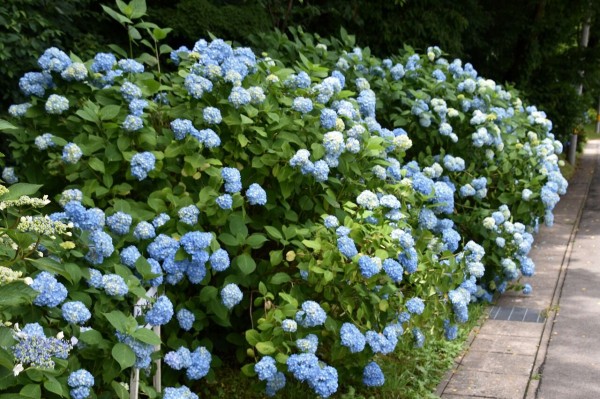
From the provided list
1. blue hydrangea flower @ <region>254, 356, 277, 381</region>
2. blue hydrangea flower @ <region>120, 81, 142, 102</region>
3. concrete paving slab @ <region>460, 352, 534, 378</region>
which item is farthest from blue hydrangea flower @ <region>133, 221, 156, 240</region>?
concrete paving slab @ <region>460, 352, 534, 378</region>

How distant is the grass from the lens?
14.8 ft

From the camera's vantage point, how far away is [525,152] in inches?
279

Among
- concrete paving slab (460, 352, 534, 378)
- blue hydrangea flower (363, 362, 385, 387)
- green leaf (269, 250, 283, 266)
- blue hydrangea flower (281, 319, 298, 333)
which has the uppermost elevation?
green leaf (269, 250, 283, 266)

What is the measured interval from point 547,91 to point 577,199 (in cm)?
254

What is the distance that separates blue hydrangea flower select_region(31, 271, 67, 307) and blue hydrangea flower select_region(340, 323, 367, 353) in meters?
1.46

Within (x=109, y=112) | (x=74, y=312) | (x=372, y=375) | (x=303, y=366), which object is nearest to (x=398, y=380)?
(x=372, y=375)

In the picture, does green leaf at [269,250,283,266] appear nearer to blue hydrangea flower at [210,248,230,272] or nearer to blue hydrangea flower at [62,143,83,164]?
Answer: blue hydrangea flower at [210,248,230,272]

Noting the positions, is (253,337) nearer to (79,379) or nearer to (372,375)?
(372,375)

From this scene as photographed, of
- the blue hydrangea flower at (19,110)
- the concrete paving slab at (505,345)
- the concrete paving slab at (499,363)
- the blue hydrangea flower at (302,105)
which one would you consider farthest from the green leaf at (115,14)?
the concrete paving slab at (505,345)

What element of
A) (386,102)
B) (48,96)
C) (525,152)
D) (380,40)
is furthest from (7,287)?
(380,40)

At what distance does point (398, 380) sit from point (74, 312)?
2.23 m

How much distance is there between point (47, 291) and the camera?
2969 mm

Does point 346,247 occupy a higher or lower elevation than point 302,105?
lower

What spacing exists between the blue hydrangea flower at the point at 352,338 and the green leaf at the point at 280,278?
414mm
